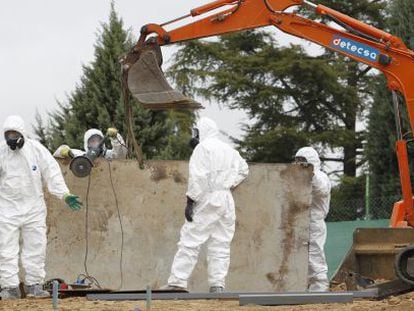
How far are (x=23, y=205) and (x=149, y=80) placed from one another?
1918 millimetres

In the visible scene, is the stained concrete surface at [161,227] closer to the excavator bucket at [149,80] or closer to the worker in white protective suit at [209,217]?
the worker in white protective suit at [209,217]

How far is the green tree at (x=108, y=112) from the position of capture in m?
20.0

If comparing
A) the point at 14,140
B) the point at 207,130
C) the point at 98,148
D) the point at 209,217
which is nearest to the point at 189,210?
the point at 209,217

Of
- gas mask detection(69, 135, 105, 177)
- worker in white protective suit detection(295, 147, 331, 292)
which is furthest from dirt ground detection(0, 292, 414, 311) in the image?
worker in white protective suit detection(295, 147, 331, 292)

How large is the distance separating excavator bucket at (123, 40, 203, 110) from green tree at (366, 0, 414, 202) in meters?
9.85

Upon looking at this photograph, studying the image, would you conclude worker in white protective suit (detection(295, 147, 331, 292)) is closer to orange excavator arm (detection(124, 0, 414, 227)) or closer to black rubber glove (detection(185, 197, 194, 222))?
orange excavator arm (detection(124, 0, 414, 227))

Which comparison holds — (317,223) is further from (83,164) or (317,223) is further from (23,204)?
(23,204)

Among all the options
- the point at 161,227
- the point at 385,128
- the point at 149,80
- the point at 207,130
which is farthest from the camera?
the point at 385,128

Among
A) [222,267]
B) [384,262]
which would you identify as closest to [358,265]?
[384,262]

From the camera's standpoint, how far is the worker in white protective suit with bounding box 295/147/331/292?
14.3 meters

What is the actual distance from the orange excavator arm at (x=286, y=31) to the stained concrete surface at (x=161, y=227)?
1.17 m

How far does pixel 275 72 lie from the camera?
29984 mm

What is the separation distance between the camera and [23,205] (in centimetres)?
1190

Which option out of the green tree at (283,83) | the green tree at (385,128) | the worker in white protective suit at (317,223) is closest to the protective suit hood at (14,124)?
the worker in white protective suit at (317,223)
